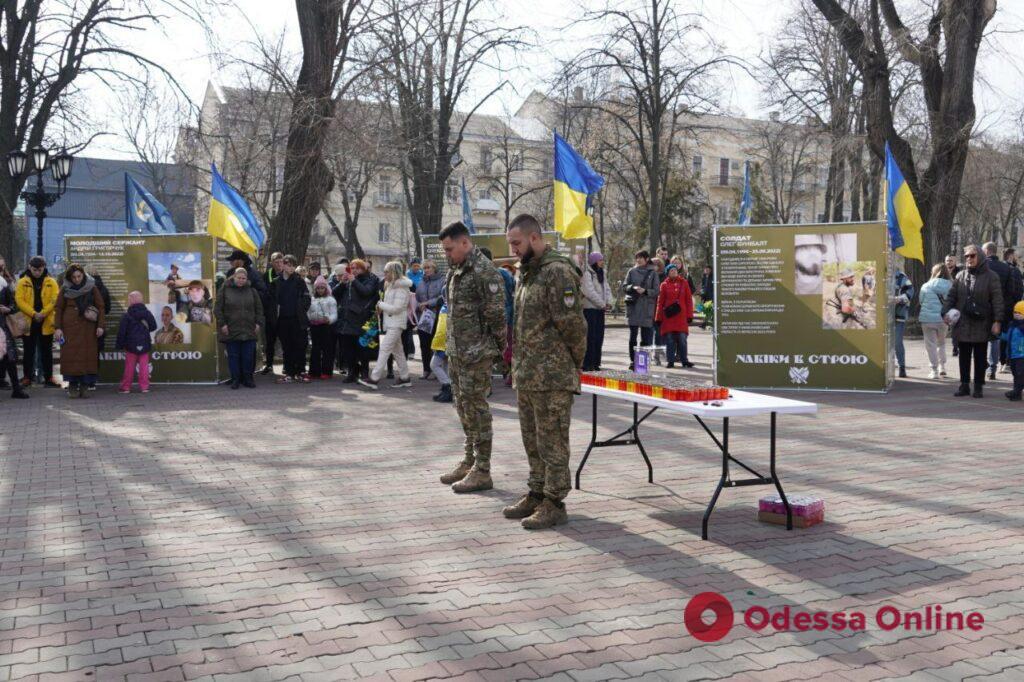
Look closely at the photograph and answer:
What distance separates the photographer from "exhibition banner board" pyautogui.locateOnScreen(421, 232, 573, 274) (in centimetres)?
1722

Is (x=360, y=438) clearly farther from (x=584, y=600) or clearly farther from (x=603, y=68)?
(x=603, y=68)

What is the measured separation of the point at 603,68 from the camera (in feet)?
92.8

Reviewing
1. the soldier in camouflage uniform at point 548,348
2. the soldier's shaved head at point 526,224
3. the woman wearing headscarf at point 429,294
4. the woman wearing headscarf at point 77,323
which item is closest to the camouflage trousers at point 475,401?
the soldier in camouflage uniform at point 548,348

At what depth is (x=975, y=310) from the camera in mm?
12344

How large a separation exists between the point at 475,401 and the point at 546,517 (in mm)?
1364

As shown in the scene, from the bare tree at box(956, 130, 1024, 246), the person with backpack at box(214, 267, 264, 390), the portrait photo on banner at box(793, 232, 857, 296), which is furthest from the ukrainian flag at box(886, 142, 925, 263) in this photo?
the bare tree at box(956, 130, 1024, 246)

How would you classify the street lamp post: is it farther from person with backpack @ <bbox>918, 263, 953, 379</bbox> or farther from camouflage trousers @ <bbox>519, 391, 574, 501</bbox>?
person with backpack @ <bbox>918, 263, 953, 379</bbox>

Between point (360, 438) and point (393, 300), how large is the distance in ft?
14.4

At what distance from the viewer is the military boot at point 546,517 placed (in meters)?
6.16

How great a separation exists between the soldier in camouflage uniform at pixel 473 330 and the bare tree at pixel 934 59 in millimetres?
14866

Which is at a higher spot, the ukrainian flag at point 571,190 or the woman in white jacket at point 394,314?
the ukrainian flag at point 571,190

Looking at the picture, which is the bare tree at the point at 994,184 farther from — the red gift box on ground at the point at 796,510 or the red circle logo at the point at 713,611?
the red circle logo at the point at 713,611

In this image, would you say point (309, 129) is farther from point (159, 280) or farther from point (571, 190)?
point (571, 190)

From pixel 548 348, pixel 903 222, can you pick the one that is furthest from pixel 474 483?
pixel 903 222
